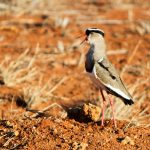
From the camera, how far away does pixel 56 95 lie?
809cm

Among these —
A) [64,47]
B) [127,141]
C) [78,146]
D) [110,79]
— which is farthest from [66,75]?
[78,146]

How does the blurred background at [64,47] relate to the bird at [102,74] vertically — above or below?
below

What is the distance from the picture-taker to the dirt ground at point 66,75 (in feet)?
17.8

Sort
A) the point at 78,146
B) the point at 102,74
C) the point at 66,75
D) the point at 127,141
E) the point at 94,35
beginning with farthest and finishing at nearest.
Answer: the point at 66,75 → the point at 94,35 → the point at 102,74 → the point at 127,141 → the point at 78,146

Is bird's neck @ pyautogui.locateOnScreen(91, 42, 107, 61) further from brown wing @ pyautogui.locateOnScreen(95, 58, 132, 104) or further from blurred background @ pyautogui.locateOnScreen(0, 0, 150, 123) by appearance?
blurred background @ pyautogui.locateOnScreen(0, 0, 150, 123)

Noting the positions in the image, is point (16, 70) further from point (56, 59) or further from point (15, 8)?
point (15, 8)

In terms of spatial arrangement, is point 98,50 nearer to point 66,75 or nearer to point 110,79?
point 110,79

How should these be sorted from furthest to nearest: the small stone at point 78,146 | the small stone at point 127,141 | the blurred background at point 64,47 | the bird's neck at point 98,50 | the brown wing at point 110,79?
the blurred background at point 64,47 < the bird's neck at point 98,50 < the brown wing at point 110,79 < the small stone at point 127,141 < the small stone at point 78,146

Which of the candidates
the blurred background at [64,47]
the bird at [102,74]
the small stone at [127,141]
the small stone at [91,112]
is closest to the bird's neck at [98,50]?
the bird at [102,74]

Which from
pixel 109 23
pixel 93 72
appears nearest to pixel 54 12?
pixel 109 23

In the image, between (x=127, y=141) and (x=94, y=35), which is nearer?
(x=127, y=141)

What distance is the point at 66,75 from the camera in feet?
29.7

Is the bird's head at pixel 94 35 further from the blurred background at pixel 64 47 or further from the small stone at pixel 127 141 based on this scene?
the blurred background at pixel 64 47

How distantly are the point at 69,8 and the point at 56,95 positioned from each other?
4.73 metres
